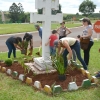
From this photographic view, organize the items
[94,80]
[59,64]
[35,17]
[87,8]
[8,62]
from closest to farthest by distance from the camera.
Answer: [59,64], [94,80], [35,17], [8,62], [87,8]

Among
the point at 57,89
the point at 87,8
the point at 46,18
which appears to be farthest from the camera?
the point at 87,8

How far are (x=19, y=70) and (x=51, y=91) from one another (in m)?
1.97

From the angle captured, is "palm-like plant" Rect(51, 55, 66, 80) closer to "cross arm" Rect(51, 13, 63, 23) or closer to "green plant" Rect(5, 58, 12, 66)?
"cross arm" Rect(51, 13, 63, 23)

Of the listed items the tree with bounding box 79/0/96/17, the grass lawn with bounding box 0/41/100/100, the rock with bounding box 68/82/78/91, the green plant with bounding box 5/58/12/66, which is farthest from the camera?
the tree with bounding box 79/0/96/17

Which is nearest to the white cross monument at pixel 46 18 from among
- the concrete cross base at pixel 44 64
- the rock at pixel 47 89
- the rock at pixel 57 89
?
the concrete cross base at pixel 44 64

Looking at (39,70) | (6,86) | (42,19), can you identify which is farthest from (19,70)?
(42,19)

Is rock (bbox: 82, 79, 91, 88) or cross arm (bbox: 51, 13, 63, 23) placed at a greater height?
cross arm (bbox: 51, 13, 63, 23)

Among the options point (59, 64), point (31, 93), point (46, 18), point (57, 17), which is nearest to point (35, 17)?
point (46, 18)

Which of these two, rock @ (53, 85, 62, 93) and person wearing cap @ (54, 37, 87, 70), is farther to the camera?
person wearing cap @ (54, 37, 87, 70)

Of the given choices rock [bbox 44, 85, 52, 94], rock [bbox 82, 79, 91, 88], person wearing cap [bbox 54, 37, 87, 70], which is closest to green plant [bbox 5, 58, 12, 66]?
person wearing cap [bbox 54, 37, 87, 70]

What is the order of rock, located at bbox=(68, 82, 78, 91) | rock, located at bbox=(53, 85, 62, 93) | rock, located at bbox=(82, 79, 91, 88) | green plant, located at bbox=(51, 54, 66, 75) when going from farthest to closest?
green plant, located at bbox=(51, 54, 66, 75), rock, located at bbox=(82, 79, 91, 88), rock, located at bbox=(68, 82, 78, 91), rock, located at bbox=(53, 85, 62, 93)

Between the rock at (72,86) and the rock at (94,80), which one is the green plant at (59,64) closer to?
the rock at (72,86)

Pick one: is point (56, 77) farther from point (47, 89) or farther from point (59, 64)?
point (47, 89)

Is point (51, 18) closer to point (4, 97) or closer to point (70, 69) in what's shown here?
point (70, 69)
